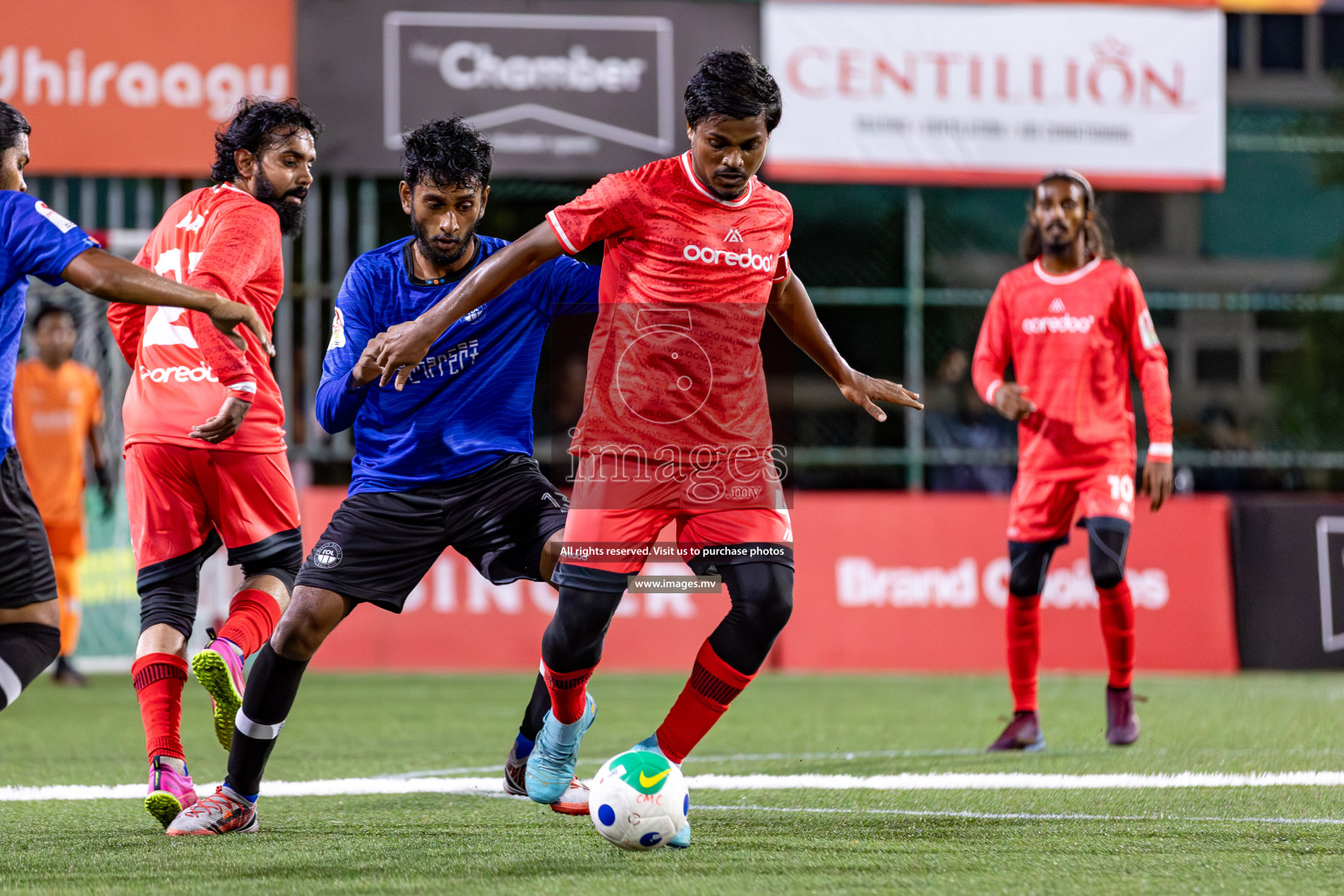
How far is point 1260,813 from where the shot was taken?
471cm

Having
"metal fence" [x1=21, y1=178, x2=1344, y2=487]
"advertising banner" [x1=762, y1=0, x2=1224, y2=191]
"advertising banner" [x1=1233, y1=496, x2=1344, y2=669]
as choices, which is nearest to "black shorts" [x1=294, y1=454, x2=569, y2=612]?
"metal fence" [x1=21, y1=178, x2=1344, y2=487]

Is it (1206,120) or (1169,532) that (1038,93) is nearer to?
(1206,120)

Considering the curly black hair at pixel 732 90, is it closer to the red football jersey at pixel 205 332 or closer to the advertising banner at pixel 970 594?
the red football jersey at pixel 205 332

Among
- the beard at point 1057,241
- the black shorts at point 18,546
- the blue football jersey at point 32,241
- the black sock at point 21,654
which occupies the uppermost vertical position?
the beard at point 1057,241

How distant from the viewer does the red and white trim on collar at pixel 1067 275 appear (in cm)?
714

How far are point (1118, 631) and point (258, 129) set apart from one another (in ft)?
13.1

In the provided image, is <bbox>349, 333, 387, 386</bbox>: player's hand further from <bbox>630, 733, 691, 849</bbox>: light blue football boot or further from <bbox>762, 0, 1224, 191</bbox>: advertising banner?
<bbox>762, 0, 1224, 191</bbox>: advertising banner

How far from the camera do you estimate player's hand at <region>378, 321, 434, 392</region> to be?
13.6ft

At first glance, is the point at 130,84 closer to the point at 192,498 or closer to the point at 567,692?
the point at 192,498

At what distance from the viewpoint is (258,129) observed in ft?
16.8

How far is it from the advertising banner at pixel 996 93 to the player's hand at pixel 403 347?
810cm

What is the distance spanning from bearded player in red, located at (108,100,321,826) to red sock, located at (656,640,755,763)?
1378mm

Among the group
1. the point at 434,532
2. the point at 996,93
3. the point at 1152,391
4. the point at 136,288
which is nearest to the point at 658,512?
the point at 434,532

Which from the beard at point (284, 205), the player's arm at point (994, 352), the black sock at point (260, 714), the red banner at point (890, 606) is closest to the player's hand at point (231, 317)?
the black sock at point (260, 714)
